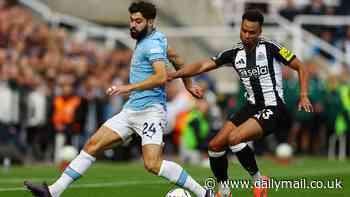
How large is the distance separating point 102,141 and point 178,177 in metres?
0.99

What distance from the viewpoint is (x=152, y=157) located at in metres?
12.3

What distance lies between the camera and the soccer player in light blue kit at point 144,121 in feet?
40.4

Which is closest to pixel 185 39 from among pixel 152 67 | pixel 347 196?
pixel 347 196

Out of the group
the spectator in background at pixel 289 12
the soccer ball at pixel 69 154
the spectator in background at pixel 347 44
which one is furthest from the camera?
the spectator in background at pixel 289 12

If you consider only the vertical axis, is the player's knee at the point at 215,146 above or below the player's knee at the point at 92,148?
below

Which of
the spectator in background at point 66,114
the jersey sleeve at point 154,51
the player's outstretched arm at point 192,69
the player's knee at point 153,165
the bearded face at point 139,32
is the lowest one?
the spectator in background at point 66,114

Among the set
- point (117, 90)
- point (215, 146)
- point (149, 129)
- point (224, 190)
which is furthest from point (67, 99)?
point (117, 90)

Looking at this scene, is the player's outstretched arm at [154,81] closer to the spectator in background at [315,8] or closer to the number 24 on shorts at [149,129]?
the number 24 on shorts at [149,129]

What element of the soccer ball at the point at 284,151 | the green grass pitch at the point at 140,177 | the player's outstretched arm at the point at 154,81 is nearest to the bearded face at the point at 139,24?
the player's outstretched arm at the point at 154,81

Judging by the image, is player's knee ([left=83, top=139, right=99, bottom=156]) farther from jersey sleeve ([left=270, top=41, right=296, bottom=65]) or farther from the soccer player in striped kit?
jersey sleeve ([left=270, top=41, right=296, bottom=65])

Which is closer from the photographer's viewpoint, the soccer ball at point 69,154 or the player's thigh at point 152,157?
the player's thigh at point 152,157

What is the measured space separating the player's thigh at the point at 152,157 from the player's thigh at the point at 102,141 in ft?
1.30

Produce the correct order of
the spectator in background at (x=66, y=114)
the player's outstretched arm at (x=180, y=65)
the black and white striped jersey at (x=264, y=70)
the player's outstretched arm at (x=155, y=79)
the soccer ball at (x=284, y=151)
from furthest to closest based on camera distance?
1. the soccer ball at (x=284, y=151)
2. the spectator in background at (x=66, y=114)
3. the black and white striped jersey at (x=264, y=70)
4. the player's outstretched arm at (x=180, y=65)
5. the player's outstretched arm at (x=155, y=79)

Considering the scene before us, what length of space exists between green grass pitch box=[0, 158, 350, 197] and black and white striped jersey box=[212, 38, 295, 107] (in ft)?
5.24
